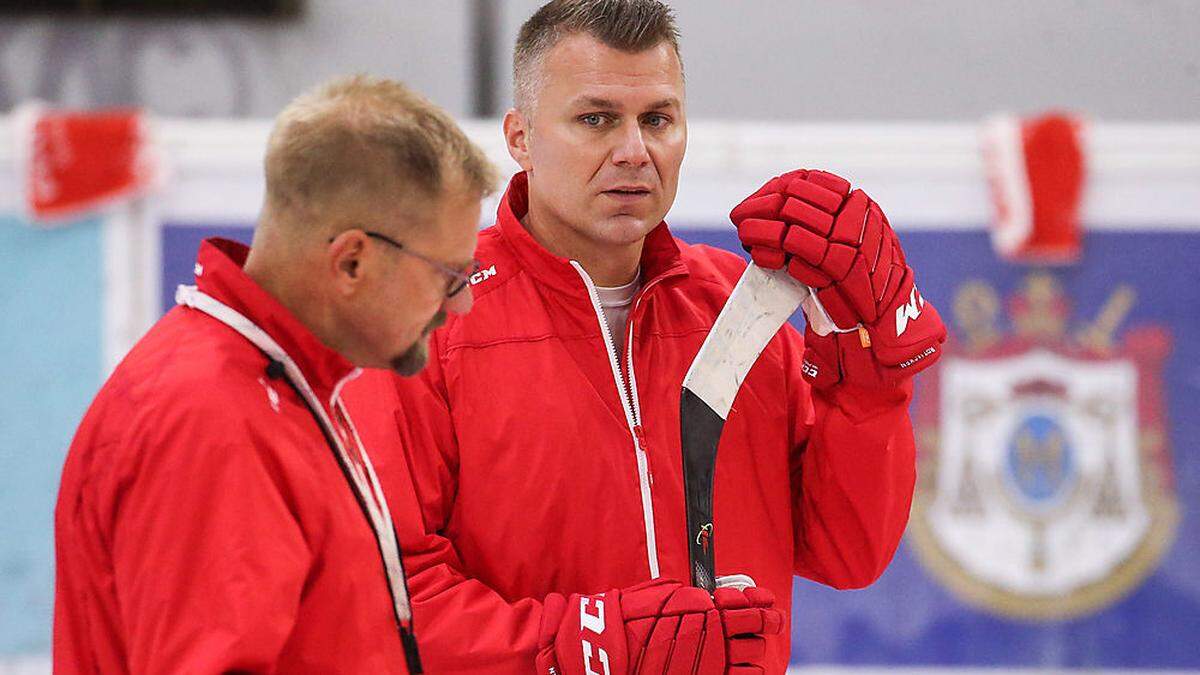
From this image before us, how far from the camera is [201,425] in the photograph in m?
1.31

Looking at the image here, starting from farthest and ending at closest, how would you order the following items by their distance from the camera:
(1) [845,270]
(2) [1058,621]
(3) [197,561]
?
(2) [1058,621]
(1) [845,270]
(3) [197,561]

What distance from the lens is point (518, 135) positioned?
221 cm

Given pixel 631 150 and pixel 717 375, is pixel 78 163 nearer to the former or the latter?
pixel 631 150

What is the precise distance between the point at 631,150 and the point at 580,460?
0.43m

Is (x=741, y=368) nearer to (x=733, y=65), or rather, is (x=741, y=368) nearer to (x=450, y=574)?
(x=450, y=574)

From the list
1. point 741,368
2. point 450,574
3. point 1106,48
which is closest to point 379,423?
point 450,574

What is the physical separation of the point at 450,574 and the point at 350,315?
0.57 meters

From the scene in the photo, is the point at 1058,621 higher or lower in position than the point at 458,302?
lower

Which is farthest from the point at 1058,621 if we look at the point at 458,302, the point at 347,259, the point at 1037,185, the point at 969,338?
the point at 347,259

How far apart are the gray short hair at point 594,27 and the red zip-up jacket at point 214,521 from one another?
81 centimetres

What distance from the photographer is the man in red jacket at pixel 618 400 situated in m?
1.94

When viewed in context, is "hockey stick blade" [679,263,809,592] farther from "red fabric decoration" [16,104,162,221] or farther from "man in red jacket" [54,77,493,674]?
"red fabric decoration" [16,104,162,221]

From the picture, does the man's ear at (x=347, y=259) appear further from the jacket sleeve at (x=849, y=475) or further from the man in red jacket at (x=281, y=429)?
the jacket sleeve at (x=849, y=475)

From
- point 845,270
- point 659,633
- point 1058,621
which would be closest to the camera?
point 659,633
